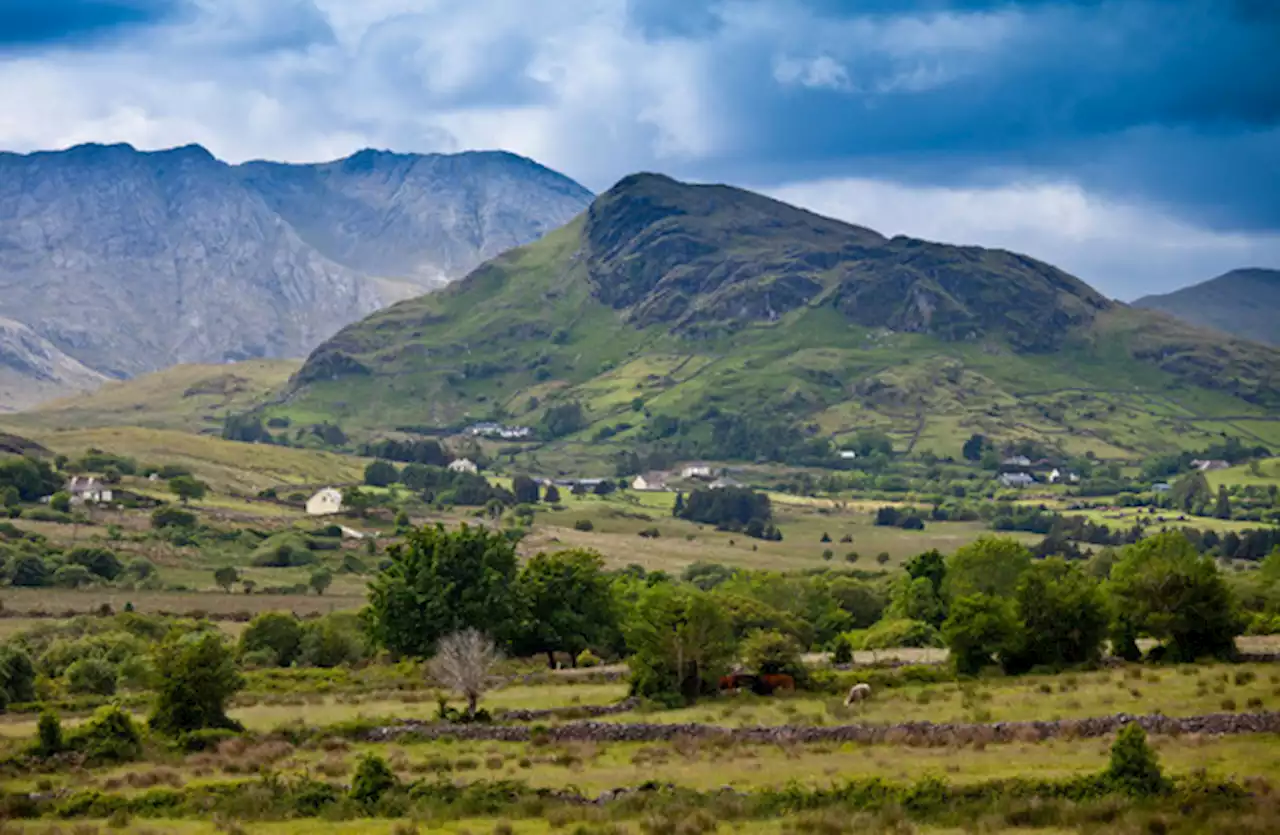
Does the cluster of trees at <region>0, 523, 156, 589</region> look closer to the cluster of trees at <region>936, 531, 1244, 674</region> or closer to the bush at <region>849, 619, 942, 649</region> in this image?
the bush at <region>849, 619, 942, 649</region>

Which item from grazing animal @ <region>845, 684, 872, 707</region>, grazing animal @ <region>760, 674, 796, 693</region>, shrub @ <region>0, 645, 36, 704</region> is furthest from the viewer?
shrub @ <region>0, 645, 36, 704</region>

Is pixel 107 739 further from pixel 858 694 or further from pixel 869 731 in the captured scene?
pixel 858 694

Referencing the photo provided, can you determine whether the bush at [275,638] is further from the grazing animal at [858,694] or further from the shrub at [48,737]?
the grazing animal at [858,694]

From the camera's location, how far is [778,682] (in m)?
59.8

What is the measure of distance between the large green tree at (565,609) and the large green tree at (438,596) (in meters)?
1.88

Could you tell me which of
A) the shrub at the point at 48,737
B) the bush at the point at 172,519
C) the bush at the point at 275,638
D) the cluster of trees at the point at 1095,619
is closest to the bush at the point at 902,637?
the cluster of trees at the point at 1095,619

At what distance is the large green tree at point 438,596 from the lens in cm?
8181

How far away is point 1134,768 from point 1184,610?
28.5 m

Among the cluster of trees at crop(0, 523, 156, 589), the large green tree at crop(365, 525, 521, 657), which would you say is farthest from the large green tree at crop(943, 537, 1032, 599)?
the cluster of trees at crop(0, 523, 156, 589)

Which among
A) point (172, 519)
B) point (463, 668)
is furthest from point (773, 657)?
point (172, 519)

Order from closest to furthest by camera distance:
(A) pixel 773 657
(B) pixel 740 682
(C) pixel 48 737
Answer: (C) pixel 48 737
(A) pixel 773 657
(B) pixel 740 682

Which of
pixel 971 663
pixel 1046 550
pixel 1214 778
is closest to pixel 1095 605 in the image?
pixel 971 663

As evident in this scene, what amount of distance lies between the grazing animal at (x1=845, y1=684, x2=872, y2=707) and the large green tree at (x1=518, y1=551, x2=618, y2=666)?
107ft

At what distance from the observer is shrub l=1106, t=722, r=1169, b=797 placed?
107 ft
